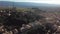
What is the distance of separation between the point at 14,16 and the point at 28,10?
0.51 ft

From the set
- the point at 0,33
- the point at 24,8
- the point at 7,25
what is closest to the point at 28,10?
the point at 24,8

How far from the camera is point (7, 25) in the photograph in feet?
3.05

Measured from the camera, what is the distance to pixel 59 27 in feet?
3.09

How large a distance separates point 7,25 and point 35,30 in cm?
29

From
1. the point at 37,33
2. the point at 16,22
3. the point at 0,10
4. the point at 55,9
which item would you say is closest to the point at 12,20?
the point at 16,22

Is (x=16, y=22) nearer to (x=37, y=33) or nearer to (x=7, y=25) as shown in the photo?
(x=7, y=25)

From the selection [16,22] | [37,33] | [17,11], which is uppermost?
[17,11]

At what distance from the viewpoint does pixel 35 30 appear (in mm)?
941

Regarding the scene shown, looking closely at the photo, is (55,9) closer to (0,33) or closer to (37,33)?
(37,33)

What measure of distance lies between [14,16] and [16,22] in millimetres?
65

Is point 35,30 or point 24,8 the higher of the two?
point 24,8

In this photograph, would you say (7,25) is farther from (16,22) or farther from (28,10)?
(28,10)

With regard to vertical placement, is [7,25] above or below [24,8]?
below

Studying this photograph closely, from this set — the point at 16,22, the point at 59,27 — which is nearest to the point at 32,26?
the point at 16,22
